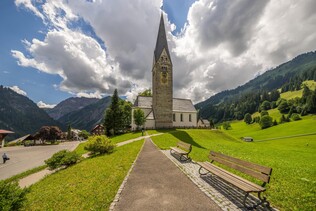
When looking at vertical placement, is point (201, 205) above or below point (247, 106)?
below

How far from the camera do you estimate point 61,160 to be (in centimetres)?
1282

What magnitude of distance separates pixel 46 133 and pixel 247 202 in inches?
2210

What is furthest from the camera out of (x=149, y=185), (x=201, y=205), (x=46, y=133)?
(x=46, y=133)

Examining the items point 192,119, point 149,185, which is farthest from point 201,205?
point 192,119

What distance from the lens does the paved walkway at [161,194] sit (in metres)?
5.09

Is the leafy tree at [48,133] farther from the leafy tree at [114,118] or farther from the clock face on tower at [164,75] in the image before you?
the clock face on tower at [164,75]

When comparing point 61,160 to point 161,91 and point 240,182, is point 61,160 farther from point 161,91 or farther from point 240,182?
point 161,91

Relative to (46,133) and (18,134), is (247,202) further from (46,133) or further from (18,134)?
(18,134)

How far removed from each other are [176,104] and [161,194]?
46.9 meters

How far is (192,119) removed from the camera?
52625 millimetres

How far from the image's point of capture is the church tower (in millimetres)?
44719

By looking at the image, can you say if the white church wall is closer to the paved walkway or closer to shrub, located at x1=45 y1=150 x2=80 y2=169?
shrub, located at x1=45 y1=150 x2=80 y2=169

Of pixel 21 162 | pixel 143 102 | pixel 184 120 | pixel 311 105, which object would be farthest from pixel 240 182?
pixel 311 105

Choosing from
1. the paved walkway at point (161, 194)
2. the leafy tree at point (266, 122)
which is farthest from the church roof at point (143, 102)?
the leafy tree at point (266, 122)
